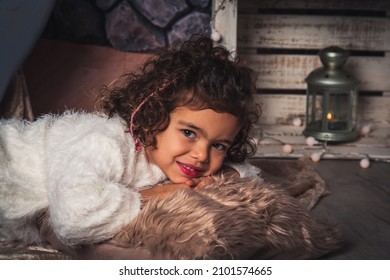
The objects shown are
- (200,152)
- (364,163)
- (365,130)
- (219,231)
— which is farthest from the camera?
(365,130)

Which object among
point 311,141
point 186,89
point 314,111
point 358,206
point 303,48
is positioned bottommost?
point 358,206

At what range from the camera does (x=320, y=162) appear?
7.48ft

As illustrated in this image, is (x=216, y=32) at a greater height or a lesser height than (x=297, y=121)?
greater

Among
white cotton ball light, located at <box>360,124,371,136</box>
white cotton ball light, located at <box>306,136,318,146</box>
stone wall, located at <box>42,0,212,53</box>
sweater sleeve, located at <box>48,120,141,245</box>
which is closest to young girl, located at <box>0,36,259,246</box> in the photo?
sweater sleeve, located at <box>48,120,141,245</box>

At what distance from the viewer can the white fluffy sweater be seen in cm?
129

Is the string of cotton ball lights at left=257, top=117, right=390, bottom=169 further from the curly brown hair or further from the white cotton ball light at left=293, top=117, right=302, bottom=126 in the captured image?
the curly brown hair

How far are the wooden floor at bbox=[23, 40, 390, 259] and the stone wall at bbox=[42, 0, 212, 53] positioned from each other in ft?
0.17

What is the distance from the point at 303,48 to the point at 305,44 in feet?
0.06

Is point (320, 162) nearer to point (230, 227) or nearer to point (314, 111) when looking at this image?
point (314, 111)

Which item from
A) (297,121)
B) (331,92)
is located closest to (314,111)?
(331,92)

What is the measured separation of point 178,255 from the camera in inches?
47.8

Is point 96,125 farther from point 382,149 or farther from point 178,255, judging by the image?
point 382,149

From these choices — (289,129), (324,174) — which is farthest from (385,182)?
(289,129)

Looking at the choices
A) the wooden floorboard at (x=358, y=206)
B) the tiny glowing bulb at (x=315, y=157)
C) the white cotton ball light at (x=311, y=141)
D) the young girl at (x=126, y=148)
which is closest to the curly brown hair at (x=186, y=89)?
the young girl at (x=126, y=148)
